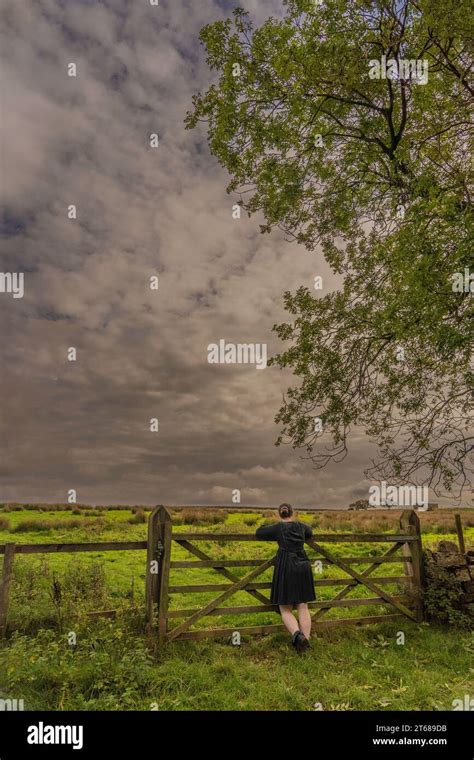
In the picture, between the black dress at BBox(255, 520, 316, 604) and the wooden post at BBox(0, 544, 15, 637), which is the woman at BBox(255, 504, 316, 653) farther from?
the wooden post at BBox(0, 544, 15, 637)

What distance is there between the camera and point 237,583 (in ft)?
25.9

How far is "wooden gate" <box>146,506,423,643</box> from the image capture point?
7496 mm

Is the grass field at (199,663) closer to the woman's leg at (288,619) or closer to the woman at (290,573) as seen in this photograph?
the woman's leg at (288,619)

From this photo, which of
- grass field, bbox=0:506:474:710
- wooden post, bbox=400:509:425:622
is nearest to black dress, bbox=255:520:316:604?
grass field, bbox=0:506:474:710

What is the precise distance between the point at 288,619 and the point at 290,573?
2.42 feet

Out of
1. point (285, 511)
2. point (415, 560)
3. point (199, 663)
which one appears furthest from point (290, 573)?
point (415, 560)

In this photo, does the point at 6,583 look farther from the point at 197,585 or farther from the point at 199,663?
the point at 199,663

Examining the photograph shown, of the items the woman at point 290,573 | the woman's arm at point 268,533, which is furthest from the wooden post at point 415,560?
the woman's arm at point 268,533

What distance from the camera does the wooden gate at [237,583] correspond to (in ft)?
24.6

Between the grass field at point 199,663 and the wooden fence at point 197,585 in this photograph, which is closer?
the grass field at point 199,663

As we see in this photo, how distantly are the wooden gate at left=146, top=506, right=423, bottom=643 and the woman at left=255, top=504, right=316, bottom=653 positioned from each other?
0.95 feet

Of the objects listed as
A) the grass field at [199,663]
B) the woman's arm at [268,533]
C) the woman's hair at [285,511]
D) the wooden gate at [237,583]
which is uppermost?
the woman's hair at [285,511]

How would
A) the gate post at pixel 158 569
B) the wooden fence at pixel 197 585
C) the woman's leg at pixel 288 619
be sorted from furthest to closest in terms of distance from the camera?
1. the woman's leg at pixel 288 619
2. the gate post at pixel 158 569
3. the wooden fence at pixel 197 585

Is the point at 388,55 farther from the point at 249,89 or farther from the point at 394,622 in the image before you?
the point at 394,622
